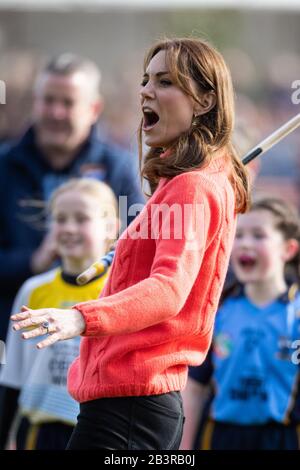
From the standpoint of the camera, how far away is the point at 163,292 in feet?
10.2

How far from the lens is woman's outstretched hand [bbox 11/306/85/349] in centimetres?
295

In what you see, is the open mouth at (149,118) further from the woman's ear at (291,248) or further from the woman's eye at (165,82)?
the woman's ear at (291,248)

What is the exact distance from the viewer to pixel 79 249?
198 inches

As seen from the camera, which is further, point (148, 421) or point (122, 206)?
point (122, 206)

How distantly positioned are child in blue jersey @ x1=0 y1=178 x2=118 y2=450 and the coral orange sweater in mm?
1441

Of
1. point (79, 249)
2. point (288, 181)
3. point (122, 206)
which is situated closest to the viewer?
point (79, 249)

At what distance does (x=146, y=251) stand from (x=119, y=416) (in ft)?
1.54

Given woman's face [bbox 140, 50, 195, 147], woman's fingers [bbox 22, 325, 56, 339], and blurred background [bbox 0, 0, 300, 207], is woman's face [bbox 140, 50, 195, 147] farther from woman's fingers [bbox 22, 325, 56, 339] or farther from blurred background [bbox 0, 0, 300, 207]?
blurred background [bbox 0, 0, 300, 207]

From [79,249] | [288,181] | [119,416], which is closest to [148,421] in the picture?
[119,416]

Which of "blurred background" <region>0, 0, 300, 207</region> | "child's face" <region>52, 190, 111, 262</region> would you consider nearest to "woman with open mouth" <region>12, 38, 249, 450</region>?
"child's face" <region>52, 190, 111, 262</region>

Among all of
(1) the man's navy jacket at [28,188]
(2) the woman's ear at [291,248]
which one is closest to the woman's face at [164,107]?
(2) the woman's ear at [291,248]

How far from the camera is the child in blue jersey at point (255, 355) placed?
5.05m

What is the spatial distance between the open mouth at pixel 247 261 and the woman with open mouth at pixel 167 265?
1789 millimetres
